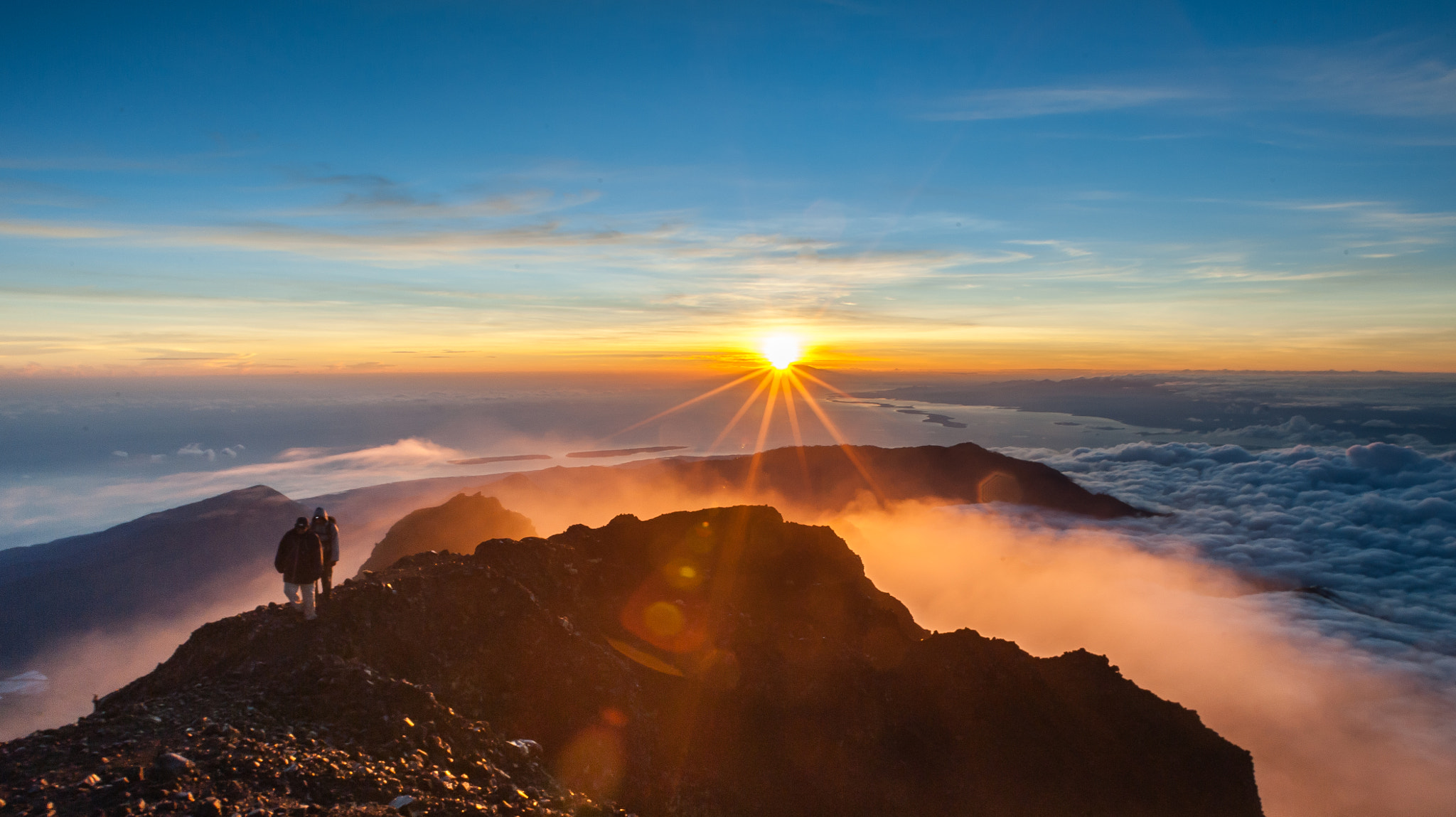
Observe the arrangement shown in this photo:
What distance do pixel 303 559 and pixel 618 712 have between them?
23.0 ft

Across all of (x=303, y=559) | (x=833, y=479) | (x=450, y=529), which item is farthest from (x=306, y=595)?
(x=833, y=479)

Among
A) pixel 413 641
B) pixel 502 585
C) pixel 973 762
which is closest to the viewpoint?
pixel 413 641

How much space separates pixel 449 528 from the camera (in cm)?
5344

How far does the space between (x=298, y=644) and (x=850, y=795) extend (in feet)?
40.5

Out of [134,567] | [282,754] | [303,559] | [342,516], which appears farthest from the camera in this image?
[342,516]

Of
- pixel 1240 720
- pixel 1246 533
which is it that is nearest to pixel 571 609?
pixel 1240 720

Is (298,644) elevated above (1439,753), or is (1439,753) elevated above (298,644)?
(298,644)

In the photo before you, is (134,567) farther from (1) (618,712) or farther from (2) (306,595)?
(1) (618,712)

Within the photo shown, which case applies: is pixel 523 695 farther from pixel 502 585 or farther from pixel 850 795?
pixel 850 795

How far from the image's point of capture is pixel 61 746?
24.5ft

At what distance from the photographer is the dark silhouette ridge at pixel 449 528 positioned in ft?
168

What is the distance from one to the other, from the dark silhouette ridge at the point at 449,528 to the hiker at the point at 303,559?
40642 mm

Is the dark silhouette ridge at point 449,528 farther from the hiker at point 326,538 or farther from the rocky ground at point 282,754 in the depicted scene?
the rocky ground at point 282,754

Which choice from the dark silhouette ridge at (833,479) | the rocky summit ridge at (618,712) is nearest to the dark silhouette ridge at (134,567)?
the dark silhouette ridge at (833,479)
